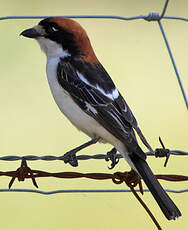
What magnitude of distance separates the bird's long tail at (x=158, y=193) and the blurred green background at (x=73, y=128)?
8.32 ft

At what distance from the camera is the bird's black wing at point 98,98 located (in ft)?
16.9

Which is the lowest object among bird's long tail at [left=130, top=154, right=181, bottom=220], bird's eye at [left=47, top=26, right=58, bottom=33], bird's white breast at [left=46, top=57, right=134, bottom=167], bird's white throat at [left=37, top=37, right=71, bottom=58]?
bird's long tail at [left=130, top=154, right=181, bottom=220]

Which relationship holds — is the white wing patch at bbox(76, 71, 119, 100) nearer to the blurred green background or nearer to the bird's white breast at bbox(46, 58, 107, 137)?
the bird's white breast at bbox(46, 58, 107, 137)

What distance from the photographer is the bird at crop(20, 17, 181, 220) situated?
5.15 meters

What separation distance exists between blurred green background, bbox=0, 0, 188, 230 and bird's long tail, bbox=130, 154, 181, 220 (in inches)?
99.8

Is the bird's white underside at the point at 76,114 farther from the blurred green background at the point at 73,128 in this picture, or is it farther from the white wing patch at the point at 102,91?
the blurred green background at the point at 73,128

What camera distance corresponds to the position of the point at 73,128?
8789 mm

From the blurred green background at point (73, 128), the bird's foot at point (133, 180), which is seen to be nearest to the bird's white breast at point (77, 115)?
the bird's foot at point (133, 180)

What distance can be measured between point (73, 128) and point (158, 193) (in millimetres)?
4121

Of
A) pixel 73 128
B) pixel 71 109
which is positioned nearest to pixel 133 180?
pixel 71 109

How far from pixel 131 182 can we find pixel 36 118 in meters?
4.39

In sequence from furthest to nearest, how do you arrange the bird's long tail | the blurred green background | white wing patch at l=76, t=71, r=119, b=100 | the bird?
the blurred green background
white wing patch at l=76, t=71, r=119, b=100
the bird
the bird's long tail

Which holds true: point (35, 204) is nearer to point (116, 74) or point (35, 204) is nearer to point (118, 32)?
point (116, 74)

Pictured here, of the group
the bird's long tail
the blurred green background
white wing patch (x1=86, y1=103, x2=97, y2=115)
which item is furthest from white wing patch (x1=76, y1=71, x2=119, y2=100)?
the blurred green background
